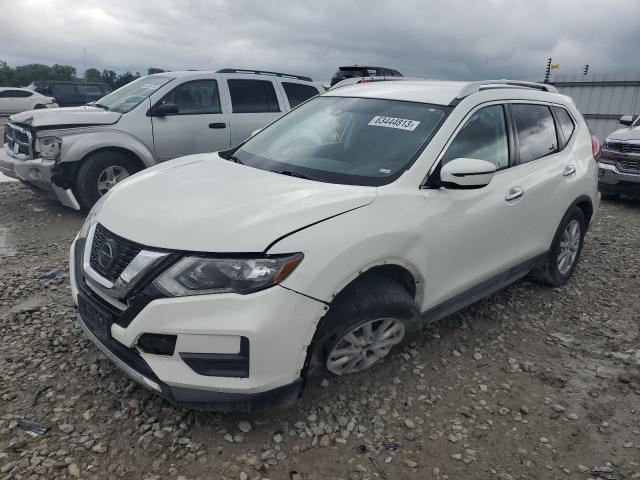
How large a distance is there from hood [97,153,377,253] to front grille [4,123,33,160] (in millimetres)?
3811

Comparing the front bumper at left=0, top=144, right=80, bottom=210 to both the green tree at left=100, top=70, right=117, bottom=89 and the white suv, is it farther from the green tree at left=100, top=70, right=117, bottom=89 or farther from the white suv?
the green tree at left=100, top=70, right=117, bottom=89

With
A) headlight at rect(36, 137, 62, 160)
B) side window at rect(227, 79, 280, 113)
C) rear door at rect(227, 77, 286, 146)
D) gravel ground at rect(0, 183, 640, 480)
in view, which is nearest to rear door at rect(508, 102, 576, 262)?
gravel ground at rect(0, 183, 640, 480)

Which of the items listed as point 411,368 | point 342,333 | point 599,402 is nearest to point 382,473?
point 342,333

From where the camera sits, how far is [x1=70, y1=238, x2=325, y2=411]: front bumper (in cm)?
214

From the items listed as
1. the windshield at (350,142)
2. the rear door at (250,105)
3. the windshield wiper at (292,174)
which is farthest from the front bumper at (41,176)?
the windshield wiper at (292,174)

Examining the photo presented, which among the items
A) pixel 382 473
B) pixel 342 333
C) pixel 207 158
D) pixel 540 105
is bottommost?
pixel 382 473

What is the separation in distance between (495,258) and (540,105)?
1.45 meters

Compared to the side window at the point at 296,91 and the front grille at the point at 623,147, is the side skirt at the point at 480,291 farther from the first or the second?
the front grille at the point at 623,147

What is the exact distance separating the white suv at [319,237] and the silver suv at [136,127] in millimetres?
3122

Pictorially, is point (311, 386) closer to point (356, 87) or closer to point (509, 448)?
point (509, 448)

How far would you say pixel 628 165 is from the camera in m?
8.09

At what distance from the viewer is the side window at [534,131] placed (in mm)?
3670

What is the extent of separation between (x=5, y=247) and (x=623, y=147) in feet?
29.0

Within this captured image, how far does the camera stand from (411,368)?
3146 millimetres
